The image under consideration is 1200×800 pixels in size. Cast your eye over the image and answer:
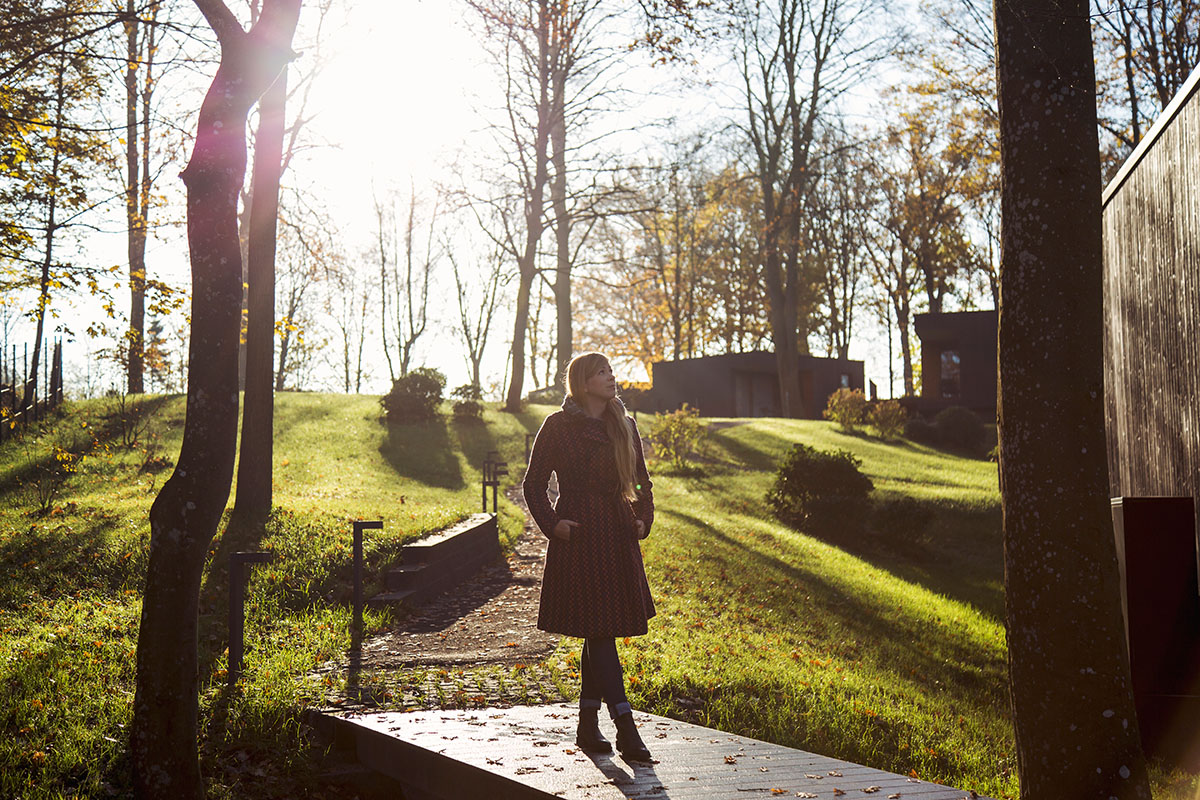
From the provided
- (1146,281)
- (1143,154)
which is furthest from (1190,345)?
(1143,154)

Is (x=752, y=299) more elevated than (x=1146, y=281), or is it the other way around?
(x=752, y=299)

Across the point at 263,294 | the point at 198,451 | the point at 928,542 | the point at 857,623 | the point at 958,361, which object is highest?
the point at 958,361

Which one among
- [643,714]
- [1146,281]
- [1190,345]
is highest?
[1146,281]

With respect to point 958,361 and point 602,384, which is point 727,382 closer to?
point 958,361

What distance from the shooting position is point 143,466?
15.9 meters

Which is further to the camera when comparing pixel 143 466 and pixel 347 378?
pixel 347 378

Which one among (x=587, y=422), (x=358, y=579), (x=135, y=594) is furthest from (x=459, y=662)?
(x=135, y=594)

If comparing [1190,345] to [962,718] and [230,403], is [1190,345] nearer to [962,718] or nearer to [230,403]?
[962,718]

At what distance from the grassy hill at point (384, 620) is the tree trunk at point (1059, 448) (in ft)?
7.24

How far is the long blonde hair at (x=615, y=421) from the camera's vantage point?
475 cm

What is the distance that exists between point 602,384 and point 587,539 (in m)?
0.83

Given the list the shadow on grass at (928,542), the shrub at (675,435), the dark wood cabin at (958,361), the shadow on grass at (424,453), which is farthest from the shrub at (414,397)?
the dark wood cabin at (958,361)

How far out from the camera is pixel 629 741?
454 centimetres

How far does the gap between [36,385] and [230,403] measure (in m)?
17.1
